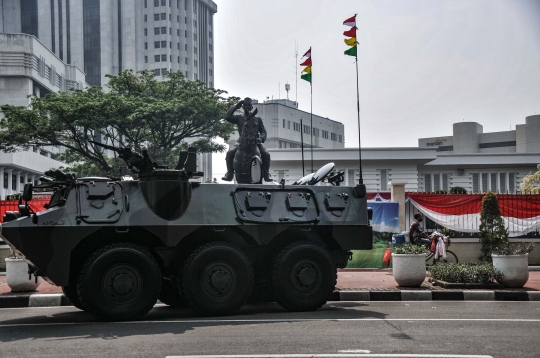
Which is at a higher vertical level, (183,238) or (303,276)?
(183,238)

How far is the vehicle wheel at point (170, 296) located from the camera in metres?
12.8

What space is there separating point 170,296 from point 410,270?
5.16 meters

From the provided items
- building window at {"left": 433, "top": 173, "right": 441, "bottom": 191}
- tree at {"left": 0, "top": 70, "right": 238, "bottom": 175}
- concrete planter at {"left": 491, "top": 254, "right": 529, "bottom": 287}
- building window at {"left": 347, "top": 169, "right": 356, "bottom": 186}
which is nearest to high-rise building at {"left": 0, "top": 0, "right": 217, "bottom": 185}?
building window at {"left": 433, "top": 173, "right": 441, "bottom": 191}

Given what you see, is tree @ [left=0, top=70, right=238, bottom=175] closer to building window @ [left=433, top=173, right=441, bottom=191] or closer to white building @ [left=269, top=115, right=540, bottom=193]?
white building @ [left=269, top=115, right=540, bottom=193]

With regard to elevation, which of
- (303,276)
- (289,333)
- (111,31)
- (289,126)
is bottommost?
(289,333)

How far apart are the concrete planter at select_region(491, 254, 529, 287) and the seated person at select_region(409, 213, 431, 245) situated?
4.53 metres

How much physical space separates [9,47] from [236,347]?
6591cm

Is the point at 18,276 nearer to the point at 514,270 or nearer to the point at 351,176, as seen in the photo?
the point at 514,270

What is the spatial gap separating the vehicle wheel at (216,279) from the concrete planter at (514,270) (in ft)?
20.5

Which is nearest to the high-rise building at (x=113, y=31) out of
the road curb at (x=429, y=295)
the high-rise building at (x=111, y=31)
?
the high-rise building at (x=111, y=31)

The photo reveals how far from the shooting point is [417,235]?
20.0m

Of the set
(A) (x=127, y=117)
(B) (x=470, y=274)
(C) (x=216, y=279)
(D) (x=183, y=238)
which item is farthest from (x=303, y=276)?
(A) (x=127, y=117)

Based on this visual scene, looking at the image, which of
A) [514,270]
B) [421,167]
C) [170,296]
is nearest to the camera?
[170,296]

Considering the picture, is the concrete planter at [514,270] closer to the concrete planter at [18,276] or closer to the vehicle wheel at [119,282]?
the vehicle wheel at [119,282]
